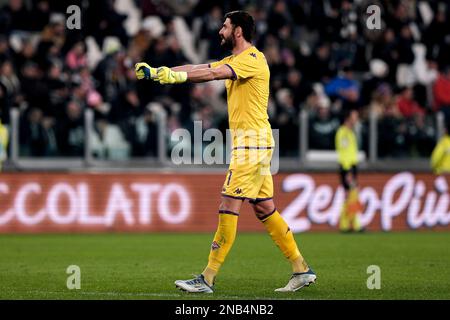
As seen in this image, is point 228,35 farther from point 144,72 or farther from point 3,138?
point 3,138

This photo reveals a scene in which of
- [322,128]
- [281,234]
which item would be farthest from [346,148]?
[281,234]

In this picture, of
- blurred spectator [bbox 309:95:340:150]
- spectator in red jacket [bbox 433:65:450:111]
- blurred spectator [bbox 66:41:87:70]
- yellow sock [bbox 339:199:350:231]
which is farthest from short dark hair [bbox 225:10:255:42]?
spectator in red jacket [bbox 433:65:450:111]

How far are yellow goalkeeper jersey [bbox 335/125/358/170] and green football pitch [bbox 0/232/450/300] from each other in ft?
4.61

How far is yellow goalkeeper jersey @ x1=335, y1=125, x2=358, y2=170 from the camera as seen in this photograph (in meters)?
20.3

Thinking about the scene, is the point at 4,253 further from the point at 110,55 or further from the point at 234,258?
the point at 110,55

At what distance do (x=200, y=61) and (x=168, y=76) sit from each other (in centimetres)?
1301

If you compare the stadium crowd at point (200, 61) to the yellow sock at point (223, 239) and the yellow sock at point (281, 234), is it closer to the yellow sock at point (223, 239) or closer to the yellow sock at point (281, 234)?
the yellow sock at point (281, 234)

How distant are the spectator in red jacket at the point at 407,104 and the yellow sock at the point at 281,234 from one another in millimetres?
12148

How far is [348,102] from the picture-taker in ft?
71.3

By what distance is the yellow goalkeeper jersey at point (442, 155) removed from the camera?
69.5 ft

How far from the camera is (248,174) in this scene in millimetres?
10445

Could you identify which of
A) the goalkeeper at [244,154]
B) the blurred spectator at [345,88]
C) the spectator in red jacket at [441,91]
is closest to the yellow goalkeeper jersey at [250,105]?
the goalkeeper at [244,154]

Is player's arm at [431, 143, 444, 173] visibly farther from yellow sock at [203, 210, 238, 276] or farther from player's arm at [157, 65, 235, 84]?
player's arm at [157, 65, 235, 84]

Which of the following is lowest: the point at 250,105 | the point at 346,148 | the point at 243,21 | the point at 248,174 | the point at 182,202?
the point at 182,202
